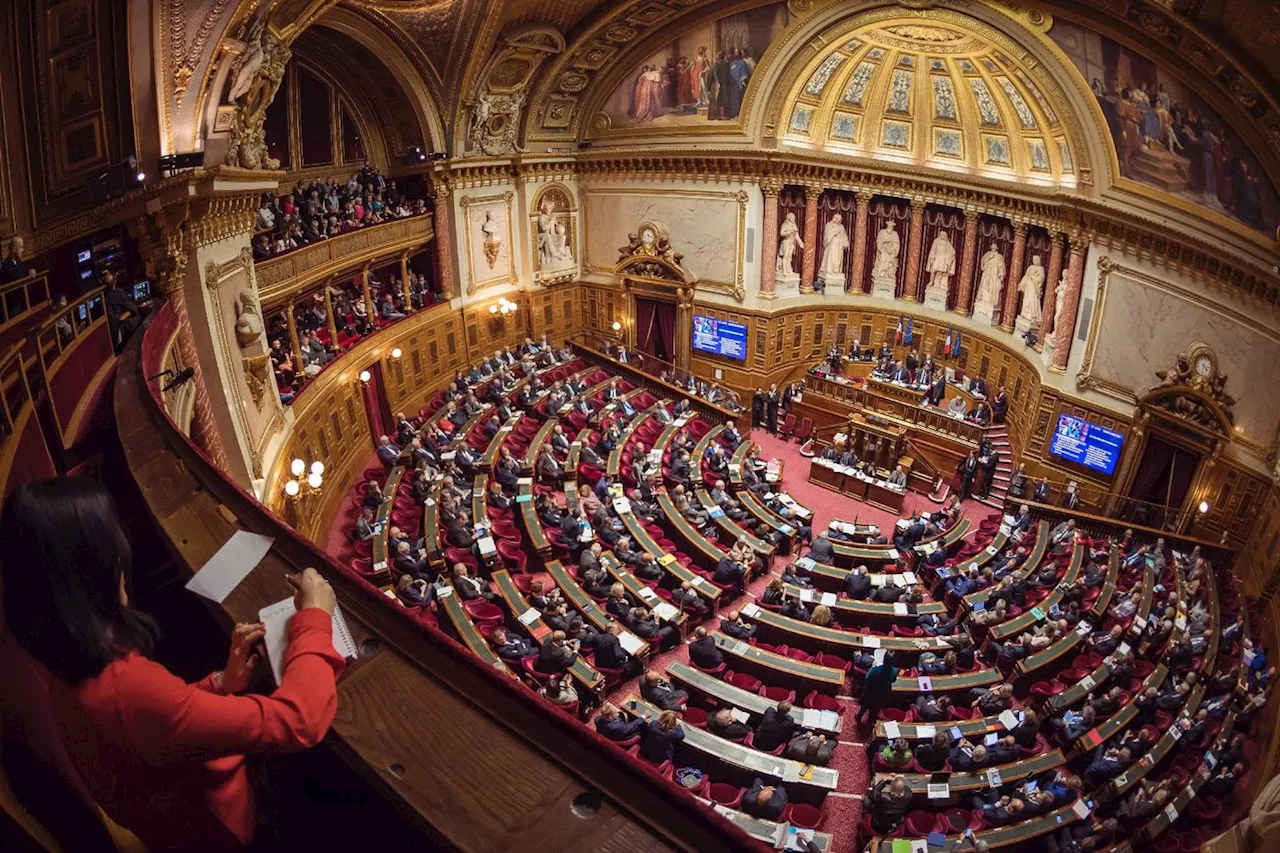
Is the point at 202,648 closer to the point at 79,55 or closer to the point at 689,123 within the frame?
the point at 79,55

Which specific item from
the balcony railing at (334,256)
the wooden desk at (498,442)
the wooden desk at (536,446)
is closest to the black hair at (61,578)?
the balcony railing at (334,256)

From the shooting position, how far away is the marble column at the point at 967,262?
21594 millimetres

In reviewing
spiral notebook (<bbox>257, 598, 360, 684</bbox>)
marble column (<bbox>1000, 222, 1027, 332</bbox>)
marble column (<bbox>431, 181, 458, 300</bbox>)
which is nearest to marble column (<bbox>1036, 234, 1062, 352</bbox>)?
marble column (<bbox>1000, 222, 1027, 332</bbox>)

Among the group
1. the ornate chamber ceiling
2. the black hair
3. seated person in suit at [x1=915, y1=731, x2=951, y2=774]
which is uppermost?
the ornate chamber ceiling

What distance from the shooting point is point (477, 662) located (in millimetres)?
2188

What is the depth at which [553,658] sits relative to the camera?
11.1 m

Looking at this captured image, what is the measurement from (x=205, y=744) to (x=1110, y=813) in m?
11.4

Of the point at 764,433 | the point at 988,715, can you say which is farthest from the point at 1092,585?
the point at 764,433

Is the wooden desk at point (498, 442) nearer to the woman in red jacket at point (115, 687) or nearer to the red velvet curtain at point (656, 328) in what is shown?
the red velvet curtain at point (656, 328)

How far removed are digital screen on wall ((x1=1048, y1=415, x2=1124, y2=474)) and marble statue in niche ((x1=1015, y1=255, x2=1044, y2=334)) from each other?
3394mm

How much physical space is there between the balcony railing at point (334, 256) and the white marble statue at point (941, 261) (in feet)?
48.3

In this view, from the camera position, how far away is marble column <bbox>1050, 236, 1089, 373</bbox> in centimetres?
1809

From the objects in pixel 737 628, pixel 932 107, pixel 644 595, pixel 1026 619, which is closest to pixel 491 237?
pixel 932 107

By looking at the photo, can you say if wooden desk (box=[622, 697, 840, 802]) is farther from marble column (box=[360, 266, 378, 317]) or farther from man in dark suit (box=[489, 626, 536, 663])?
marble column (box=[360, 266, 378, 317])
